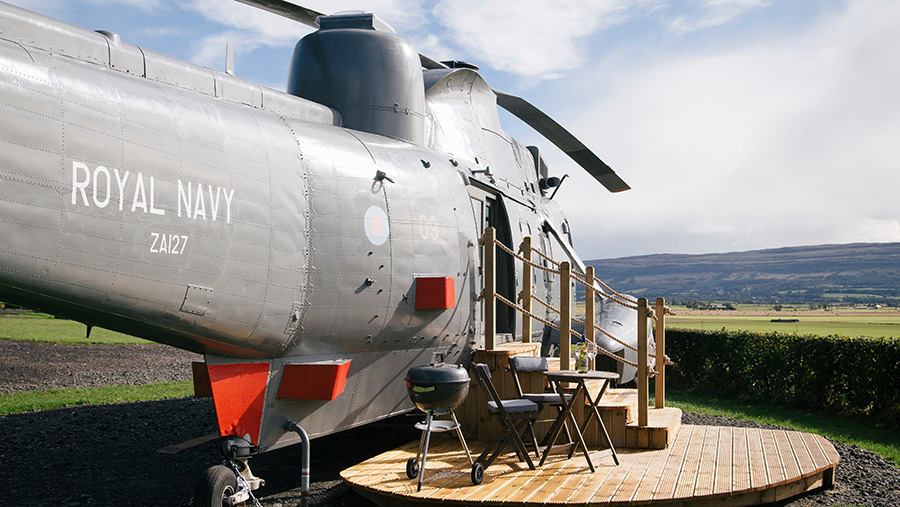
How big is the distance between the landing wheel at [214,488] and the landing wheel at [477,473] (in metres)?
1.91

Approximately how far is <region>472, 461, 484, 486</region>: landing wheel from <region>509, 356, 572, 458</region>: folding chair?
34.8 inches

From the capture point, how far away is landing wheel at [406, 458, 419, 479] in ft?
18.9

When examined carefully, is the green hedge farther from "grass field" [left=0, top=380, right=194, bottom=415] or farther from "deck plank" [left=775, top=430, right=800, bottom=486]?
"grass field" [left=0, top=380, right=194, bottom=415]

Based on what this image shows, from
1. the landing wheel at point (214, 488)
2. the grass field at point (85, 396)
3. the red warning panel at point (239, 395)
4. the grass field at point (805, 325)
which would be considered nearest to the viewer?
the landing wheel at point (214, 488)

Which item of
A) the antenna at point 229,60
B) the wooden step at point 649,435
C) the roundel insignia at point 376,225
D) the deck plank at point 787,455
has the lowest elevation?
the deck plank at point 787,455

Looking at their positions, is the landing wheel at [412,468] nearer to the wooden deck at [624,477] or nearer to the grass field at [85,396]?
the wooden deck at [624,477]

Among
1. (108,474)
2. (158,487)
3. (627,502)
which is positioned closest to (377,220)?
(627,502)

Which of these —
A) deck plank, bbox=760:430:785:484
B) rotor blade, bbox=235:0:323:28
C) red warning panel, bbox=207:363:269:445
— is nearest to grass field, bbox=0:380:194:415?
rotor blade, bbox=235:0:323:28

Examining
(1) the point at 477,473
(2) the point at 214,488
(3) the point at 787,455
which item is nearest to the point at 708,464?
(3) the point at 787,455

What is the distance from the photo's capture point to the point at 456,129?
8.62m

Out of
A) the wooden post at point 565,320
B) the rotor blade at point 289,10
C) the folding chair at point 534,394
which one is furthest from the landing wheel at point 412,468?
the rotor blade at point 289,10

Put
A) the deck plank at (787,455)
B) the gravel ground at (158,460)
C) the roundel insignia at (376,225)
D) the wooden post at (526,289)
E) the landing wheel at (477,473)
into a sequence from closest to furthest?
the landing wheel at (477,473)
the roundel insignia at (376,225)
the deck plank at (787,455)
the gravel ground at (158,460)
the wooden post at (526,289)

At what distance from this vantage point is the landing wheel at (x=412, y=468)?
5746 millimetres

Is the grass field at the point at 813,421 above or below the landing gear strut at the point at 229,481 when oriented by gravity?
below
